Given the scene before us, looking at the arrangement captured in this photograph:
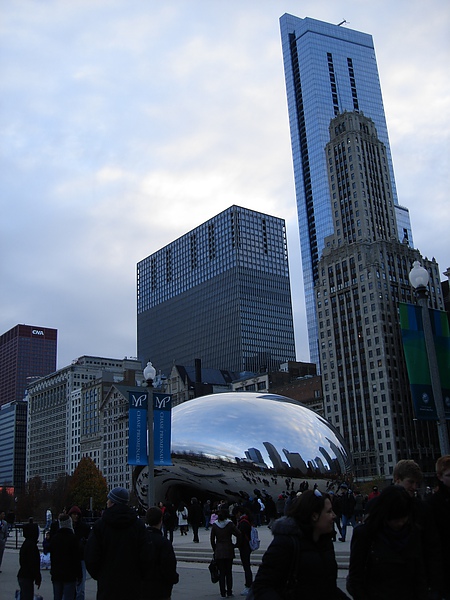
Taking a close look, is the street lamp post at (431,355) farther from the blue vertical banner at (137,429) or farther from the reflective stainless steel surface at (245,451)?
the reflective stainless steel surface at (245,451)

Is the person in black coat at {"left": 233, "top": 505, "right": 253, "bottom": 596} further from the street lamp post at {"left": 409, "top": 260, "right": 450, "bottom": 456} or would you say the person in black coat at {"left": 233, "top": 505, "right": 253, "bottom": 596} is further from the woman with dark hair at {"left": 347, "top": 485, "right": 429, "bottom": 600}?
the woman with dark hair at {"left": 347, "top": 485, "right": 429, "bottom": 600}

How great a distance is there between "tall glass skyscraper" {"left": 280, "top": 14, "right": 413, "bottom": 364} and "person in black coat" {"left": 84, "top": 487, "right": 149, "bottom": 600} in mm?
177161

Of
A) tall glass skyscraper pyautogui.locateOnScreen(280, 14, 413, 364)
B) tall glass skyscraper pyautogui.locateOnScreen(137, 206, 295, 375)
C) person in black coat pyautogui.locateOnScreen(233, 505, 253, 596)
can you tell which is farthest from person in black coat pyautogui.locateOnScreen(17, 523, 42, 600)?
tall glass skyscraper pyautogui.locateOnScreen(280, 14, 413, 364)

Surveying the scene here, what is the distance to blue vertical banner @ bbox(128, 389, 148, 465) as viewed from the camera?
22.7 metres

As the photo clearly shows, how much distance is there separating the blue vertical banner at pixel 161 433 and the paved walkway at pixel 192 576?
119 inches

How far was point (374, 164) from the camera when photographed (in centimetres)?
12631

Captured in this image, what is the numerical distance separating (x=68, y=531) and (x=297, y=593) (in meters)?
5.77

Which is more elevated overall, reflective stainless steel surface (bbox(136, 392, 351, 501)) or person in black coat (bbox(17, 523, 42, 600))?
reflective stainless steel surface (bbox(136, 392, 351, 501))

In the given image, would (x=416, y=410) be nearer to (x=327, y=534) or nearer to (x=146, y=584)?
(x=146, y=584)

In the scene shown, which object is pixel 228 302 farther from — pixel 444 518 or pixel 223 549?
pixel 444 518

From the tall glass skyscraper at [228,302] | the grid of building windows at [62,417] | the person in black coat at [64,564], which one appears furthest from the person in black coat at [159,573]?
the tall glass skyscraper at [228,302]

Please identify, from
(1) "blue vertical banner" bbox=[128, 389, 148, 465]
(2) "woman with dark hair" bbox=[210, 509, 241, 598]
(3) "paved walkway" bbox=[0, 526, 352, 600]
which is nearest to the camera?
(2) "woman with dark hair" bbox=[210, 509, 241, 598]

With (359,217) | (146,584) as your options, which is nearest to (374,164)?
(359,217)

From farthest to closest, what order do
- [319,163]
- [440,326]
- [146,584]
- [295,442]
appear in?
[319,163] < [295,442] < [440,326] < [146,584]
